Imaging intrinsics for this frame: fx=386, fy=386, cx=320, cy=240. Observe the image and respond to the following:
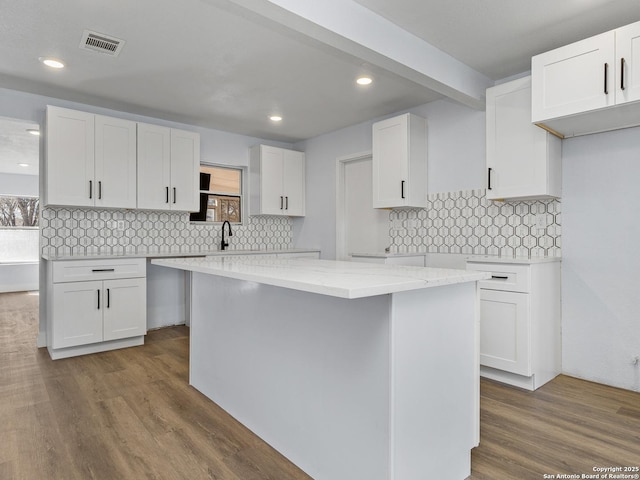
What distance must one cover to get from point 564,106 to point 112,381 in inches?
143

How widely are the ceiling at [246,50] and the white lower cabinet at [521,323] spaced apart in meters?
1.58

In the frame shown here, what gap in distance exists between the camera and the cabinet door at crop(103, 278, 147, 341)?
3586mm

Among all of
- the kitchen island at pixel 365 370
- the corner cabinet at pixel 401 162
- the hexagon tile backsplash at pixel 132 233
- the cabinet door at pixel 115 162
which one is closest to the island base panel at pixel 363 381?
the kitchen island at pixel 365 370

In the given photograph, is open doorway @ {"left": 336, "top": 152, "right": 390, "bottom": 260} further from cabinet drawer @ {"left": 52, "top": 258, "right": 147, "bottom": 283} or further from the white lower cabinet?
cabinet drawer @ {"left": 52, "top": 258, "right": 147, "bottom": 283}

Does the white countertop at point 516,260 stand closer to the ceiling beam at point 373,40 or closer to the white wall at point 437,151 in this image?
the white wall at point 437,151

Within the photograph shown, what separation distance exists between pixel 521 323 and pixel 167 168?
3.64m

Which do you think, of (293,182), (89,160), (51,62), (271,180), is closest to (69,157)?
(89,160)

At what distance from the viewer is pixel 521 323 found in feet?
8.95

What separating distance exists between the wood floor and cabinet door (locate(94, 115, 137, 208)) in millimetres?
1609

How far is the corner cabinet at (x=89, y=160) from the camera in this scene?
3.48 m

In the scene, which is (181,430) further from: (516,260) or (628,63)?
(628,63)

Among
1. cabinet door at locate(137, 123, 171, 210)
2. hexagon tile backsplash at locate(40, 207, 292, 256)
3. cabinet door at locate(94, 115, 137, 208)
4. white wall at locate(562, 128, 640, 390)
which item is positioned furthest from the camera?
cabinet door at locate(137, 123, 171, 210)

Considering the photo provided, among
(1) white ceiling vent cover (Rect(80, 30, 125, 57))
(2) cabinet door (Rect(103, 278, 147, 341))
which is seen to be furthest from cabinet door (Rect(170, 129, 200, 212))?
(1) white ceiling vent cover (Rect(80, 30, 125, 57))

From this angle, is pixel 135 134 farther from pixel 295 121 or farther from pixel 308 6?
pixel 308 6
